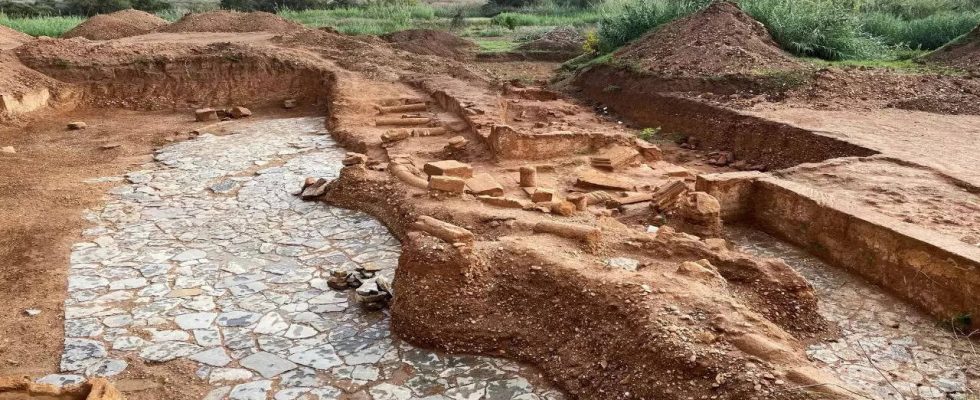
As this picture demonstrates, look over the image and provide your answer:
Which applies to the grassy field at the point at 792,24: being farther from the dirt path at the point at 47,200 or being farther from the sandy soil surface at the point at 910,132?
the dirt path at the point at 47,200

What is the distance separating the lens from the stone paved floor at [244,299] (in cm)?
420

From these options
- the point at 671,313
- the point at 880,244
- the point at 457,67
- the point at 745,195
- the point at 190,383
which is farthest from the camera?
the point at 457,67

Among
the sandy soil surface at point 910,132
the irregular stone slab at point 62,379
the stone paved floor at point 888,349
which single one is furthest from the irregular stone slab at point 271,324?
the sandy soil surface at point 910,132

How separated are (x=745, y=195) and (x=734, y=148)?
11.0ft

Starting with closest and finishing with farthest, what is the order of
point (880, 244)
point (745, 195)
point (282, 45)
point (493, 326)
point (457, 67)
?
point (493, 326) → point (880, 244) → point (745, 195) → point (457, 67) → point (282, 45)

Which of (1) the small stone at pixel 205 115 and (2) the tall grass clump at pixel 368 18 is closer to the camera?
(1) the small stone at pixel 205 115

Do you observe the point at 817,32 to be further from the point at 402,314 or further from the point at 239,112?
the point at 402,314

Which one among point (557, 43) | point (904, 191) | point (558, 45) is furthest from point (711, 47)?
point (557, 43)

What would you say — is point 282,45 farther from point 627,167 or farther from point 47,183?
point 627,167

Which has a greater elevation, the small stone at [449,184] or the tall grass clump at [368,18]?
the tall grass clump at [368,18]

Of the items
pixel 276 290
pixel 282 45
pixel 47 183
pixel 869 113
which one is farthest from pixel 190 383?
pixel 282 45

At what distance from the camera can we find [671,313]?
12.8ft

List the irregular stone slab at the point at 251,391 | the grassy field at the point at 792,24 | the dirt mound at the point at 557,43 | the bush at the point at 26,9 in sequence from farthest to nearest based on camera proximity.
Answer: the bush at the point at 26,9
the dirt mound at the point at 557,43
the grassy field at the point at 792,24
the irregular stone slab at the point at 251,391

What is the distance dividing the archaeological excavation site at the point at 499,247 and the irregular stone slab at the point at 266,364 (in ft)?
0.06
